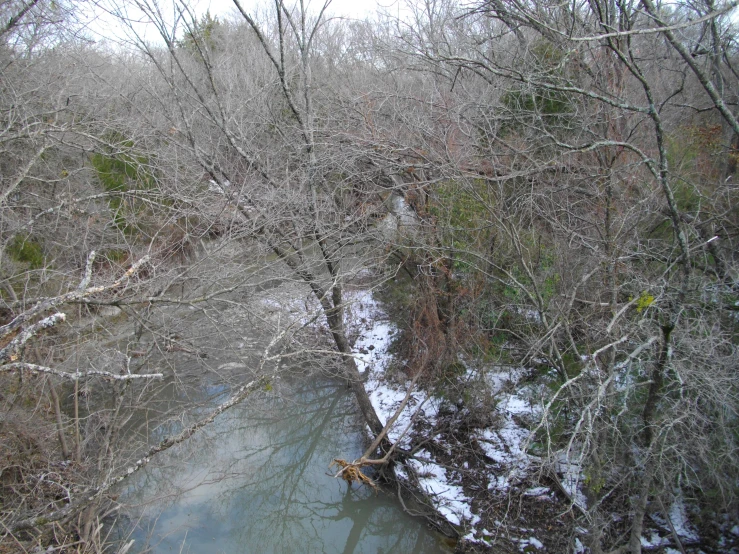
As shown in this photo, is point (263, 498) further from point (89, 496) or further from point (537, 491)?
point (537, 491)

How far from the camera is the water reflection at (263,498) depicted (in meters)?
7.06

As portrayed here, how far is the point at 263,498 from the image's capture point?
791 centimetres

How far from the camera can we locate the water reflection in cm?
706

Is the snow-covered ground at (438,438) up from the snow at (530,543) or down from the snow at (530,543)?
up

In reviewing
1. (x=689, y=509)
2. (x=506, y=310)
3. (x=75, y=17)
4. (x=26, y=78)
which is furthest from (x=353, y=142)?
(x=689, y=509)

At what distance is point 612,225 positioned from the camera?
6348 millimetres

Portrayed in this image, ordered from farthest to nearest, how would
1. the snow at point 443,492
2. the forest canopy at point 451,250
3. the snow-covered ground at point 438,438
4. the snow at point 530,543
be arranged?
the snow-covered ground at point 438,438
the snow at point 443,492
the snow at point 530,543
the forest canopy at point 451,250

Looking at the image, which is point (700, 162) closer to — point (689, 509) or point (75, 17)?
point (689, 509)

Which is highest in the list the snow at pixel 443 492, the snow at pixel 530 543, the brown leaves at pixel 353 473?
the brown leaves at pixel 353 473

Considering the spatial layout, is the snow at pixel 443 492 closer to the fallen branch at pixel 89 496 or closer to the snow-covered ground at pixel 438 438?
the snow-covered ground at pixel 438 438

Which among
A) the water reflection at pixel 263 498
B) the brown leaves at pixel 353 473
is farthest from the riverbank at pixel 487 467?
the water reflection at pixel 263 498

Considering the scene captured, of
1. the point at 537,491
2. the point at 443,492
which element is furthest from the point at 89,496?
the point at 537,491

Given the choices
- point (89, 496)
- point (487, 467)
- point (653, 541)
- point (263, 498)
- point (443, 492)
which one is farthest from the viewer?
point (263, 498)

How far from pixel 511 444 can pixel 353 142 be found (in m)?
5.01
